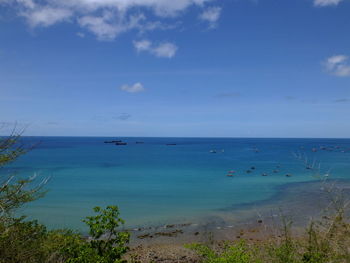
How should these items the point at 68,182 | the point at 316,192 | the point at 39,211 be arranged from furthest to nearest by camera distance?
the point at 68,182 → the point at 316,192 → the point at 39,211

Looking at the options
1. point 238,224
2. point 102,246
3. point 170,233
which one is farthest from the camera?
point 238,224

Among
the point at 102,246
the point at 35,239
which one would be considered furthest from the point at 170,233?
the point at 102,246

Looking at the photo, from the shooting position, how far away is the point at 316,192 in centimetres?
3231

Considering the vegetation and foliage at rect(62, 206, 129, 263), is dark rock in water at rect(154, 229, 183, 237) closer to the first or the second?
the vegetation

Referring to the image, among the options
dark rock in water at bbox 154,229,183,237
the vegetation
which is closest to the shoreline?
dark rock in water at bbox 154,229,183,237

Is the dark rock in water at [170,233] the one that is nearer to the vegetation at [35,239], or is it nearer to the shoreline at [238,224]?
the shoreline at [238,224]

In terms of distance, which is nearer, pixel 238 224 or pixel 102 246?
pixel 102 246

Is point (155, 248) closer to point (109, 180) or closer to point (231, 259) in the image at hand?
point (231, 259)

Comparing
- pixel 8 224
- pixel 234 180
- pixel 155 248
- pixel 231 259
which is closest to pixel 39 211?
pixel 155 248

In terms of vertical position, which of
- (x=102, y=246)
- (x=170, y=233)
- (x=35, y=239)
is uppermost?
(x=102, y=246)

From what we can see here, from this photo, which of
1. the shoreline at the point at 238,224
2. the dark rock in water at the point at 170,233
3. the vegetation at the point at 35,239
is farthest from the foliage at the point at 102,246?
Result: the dark rock in water at the point at 170,233

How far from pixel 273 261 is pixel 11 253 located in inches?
309

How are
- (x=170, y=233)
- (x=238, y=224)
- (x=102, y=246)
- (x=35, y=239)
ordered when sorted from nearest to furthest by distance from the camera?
(x=102, y=246), (x=35, y=239), (x=170, y=233), (x=238, y=224)

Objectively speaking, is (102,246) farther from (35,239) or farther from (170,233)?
(170,233)
